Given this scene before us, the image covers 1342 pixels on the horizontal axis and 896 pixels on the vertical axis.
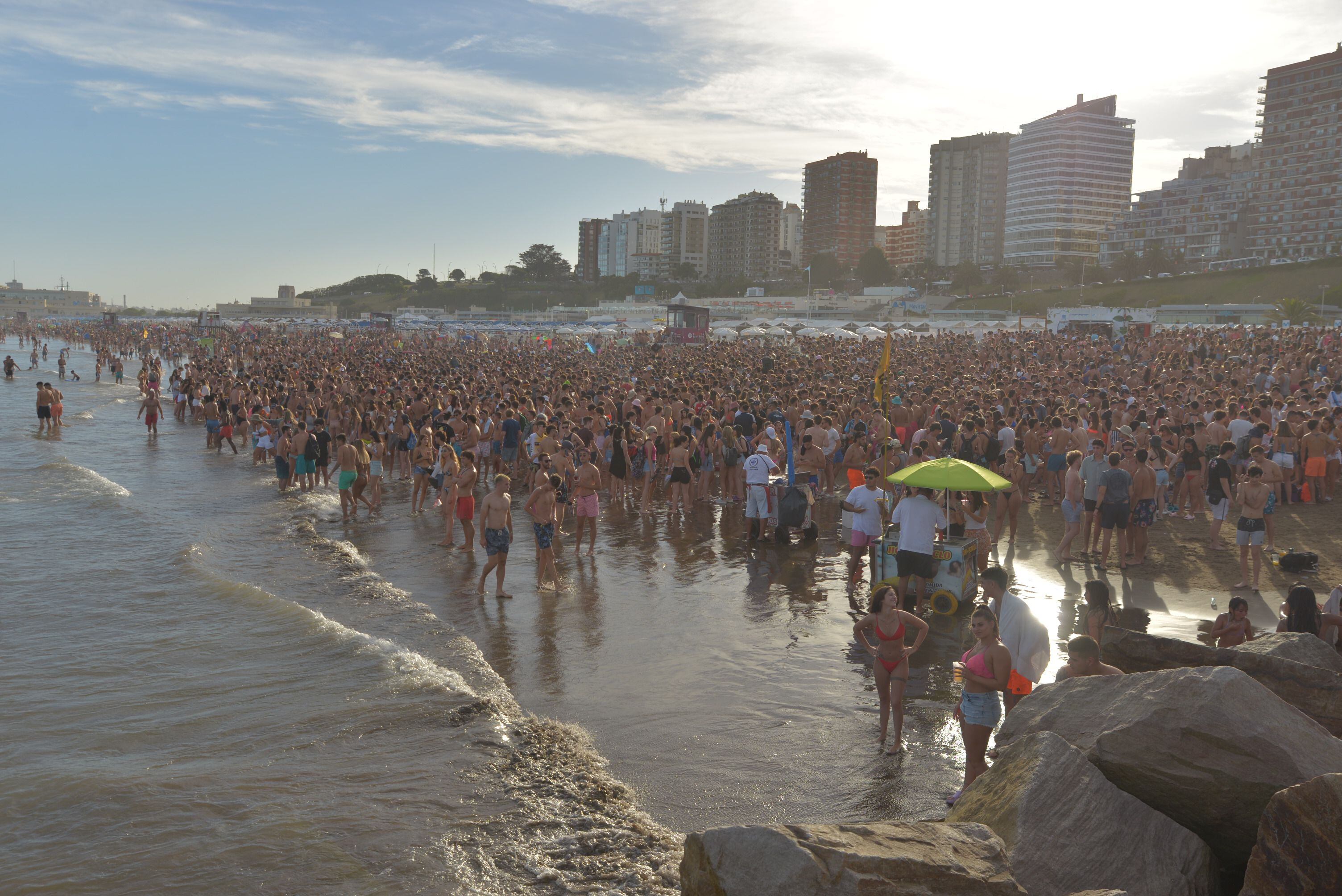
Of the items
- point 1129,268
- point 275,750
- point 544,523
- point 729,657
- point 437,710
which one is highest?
point 1129,268

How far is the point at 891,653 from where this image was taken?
20.6 feet

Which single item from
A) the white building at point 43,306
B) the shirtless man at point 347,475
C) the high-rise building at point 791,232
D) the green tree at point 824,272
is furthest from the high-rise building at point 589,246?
the shirtless man at point 347,475

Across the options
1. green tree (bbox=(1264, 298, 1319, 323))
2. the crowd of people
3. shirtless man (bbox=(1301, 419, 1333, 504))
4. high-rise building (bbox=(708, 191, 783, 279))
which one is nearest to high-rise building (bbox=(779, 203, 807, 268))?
high-rise building (bbox=(708, 191, 783, 279))

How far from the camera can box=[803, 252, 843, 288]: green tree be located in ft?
390

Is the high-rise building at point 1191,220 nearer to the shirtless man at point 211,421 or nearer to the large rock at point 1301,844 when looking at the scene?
the shirtless man at point 211,421

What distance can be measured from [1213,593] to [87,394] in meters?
46.1

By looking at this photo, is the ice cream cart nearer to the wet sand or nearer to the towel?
the wet sand

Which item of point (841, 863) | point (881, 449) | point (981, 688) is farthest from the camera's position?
point (881, 449)

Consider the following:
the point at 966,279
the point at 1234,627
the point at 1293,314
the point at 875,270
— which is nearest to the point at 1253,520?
the point at 1234,627

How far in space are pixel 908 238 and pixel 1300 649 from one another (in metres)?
182

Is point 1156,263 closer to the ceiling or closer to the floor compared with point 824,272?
closer to the floor

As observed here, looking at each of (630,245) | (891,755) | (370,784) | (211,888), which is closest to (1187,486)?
(891,755)

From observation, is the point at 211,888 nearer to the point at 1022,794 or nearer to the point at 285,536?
the point at 1022,794

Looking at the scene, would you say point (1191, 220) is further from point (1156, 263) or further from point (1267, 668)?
point (1267, 668)
